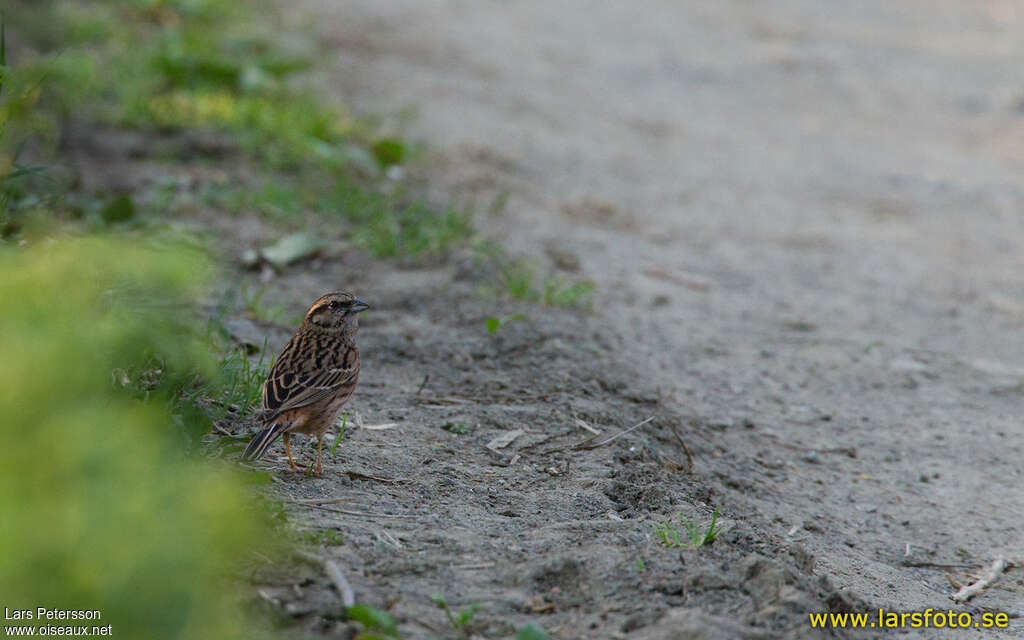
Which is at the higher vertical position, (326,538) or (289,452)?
(326,538)

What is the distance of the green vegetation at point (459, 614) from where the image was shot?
3.34 metres

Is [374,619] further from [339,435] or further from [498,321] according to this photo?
[498,321]

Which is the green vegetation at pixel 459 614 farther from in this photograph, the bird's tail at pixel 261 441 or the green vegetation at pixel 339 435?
the green vegetation at pixel 339 435

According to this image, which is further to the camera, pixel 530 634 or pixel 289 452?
pixel 289 452

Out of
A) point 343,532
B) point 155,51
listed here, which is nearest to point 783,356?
point 343,532

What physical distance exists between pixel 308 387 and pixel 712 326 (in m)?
3.59

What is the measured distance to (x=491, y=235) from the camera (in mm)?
8125

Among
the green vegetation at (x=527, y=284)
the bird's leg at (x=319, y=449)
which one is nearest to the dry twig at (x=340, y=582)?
the bird's leg at (x=319, y=449)

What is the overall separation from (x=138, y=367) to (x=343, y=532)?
100 centimetres

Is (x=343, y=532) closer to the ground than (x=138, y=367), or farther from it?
closer to the ground

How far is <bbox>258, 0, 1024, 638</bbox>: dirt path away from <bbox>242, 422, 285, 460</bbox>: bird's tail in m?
0.27

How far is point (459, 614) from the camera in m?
3.43

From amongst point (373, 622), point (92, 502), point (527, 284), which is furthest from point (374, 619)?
point (527, 284)

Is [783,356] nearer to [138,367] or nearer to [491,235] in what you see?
[491,235]
